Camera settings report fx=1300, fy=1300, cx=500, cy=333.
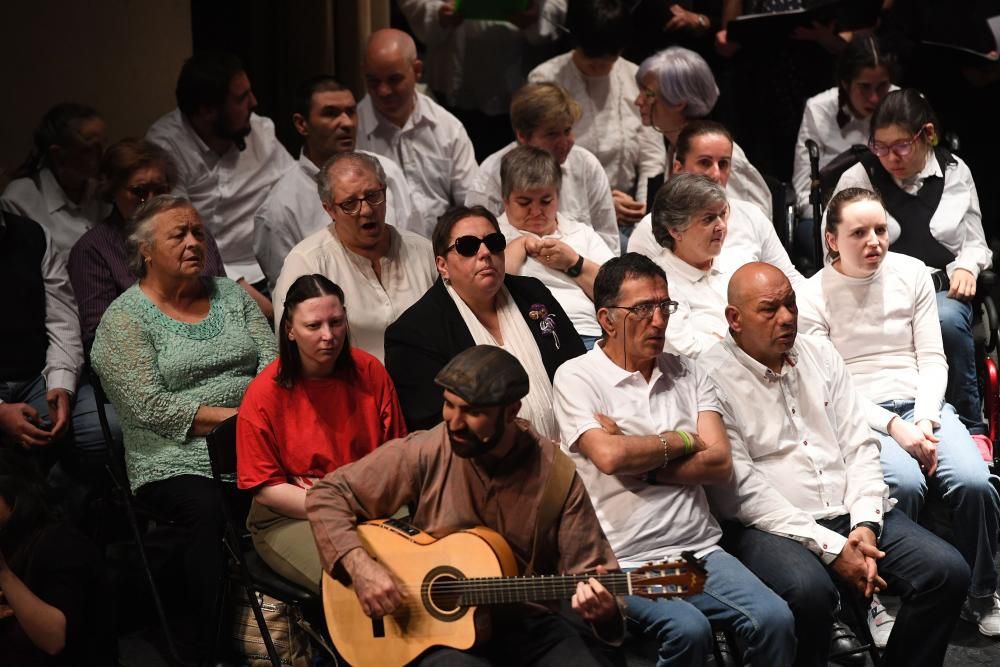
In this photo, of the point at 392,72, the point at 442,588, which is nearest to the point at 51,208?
the point at 392,72

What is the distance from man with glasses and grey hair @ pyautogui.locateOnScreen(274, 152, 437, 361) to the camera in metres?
4.16

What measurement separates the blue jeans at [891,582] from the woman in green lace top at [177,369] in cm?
152

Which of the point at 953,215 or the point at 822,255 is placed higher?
the point at 953,215

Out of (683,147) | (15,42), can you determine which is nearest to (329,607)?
(683,147)

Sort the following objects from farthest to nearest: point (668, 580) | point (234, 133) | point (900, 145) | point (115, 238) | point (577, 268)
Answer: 1. point (234, 133)
2. point (900, 145)
3. point (577, 268)
4. point (115, 238)
5. point (668, 580)

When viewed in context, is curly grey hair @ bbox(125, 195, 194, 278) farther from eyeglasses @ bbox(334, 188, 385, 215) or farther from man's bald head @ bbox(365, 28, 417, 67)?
man's bald head @ bbox(365, 28, 417, 67)

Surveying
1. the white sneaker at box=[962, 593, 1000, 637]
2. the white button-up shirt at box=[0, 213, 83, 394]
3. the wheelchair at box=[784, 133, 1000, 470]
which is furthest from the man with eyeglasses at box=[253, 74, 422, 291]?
the white sneaker at box=[962, 593, 1000, 637]

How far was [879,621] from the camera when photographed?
13.4 feet

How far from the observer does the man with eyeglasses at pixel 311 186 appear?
486 centimetres

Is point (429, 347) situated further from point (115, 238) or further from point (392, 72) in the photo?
point (392, 72)

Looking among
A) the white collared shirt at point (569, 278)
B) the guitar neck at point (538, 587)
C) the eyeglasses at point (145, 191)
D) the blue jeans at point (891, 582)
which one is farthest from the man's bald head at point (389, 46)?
the guitar neck at point (538, 587)

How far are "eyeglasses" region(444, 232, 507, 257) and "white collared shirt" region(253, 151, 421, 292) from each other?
1.05 m

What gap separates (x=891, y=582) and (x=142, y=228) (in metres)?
2.45

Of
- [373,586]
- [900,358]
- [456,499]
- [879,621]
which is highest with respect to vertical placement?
[456,499]
